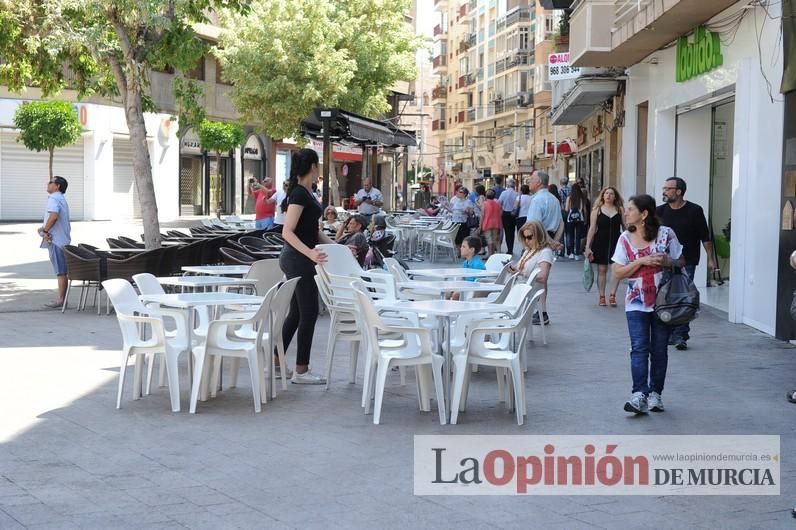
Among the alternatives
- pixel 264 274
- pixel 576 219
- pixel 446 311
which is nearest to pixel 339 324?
pixel 264 274

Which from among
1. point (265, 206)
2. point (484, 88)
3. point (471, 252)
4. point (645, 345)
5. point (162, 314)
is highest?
point (484, 88)

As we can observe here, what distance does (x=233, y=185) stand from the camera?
48625 mm

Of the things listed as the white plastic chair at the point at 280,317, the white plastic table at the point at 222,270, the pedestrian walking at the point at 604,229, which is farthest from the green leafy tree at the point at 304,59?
the white plastic chair at the point at 280,317

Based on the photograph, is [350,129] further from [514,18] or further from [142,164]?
[514,18]

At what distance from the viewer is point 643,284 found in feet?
24.5

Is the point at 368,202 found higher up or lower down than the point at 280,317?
Result: higher up

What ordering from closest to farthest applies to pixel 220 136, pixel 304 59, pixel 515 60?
pixel 304 59 < pixel 220 136 < pixel 515 60

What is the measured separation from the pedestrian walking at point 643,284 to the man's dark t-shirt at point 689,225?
3880 mm

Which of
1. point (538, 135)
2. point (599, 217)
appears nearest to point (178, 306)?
point (599, 217)

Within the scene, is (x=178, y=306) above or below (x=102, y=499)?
above

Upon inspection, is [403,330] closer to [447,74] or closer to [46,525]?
[46,525]

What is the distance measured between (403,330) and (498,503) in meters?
2.04

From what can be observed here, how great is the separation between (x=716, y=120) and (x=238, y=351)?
10357mm

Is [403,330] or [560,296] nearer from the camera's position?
[403,330]
